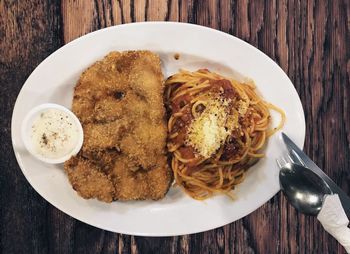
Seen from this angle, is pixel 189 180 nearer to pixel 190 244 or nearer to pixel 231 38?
pixel 190 244

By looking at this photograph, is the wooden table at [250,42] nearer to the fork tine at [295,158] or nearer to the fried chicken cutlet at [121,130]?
the fork tine at [295,158]

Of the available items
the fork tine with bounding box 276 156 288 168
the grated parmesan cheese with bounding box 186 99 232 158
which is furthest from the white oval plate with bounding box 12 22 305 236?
the grated parmesan cheese with bounding box 186 99 232 158

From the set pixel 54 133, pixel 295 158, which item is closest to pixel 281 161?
pixel 295 158

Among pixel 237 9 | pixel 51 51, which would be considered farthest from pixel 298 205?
pixel 51 51

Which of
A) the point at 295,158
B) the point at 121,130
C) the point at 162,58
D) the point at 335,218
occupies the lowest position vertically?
the point at 335,218

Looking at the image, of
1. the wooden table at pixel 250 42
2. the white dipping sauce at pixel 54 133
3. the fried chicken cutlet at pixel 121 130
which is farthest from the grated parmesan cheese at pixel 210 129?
the white dipping sauce at pixel 54 133

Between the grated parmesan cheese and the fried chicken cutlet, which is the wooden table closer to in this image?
the fried chicken cutlet

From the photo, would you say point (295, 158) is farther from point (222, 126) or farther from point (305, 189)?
point (222, 126)
